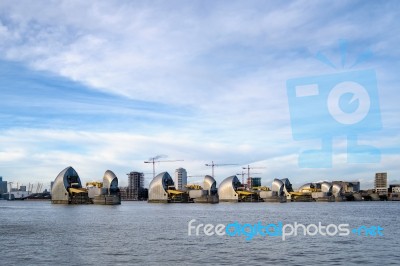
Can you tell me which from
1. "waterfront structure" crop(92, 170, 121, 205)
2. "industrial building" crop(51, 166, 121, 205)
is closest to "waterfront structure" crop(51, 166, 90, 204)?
"industrial building" crop(51, 166, 121, 205)

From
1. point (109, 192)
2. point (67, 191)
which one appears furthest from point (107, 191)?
point (67, 191)

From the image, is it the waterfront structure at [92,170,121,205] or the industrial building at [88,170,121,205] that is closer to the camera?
the waterfront structure at [92,170,121,205]

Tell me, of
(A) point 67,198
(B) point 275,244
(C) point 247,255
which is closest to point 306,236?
(B) point 275,244

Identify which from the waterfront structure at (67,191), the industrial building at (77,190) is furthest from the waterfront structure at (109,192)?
the waterfront structure at (67,191)

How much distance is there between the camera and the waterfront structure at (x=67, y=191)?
178000 mm

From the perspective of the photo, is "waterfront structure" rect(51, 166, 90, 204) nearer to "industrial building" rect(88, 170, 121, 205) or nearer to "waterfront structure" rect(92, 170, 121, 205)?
"industrial building" rect(88, 170, 121, 205)

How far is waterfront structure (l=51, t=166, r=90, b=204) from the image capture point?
178 m

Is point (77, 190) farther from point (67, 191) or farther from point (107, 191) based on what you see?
point (107, 191)

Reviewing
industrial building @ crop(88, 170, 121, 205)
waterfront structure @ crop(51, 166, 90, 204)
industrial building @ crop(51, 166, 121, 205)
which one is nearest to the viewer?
industrial building @ crop(88, 170, 121, 205)

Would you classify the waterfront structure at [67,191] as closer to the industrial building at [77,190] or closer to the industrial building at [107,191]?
the industrial building at [77,190]

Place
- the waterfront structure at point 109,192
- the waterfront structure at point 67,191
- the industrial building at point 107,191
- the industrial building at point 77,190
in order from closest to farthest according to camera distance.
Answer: the waterfront structure at point 109,192 < the industrial building at point 107,191 < the industrial building at point 77,190 < the waterfront structure at point 67,191

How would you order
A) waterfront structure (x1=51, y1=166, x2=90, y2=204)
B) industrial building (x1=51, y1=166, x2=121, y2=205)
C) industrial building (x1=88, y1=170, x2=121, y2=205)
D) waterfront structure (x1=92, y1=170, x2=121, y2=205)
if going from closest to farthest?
1. waterfront structure (x1=92, y1=170, x2=121, y2=205)
2. industrial building (x1=88, y1=170, x2=121, y2=205)
3. industrial building (x1=51, y1=166, x2=121, y2=205)
4. waterfront structure (x1=51, y1=166, x2=90, y2=204)

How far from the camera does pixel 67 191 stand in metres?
178

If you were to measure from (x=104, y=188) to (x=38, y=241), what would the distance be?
128 meters
